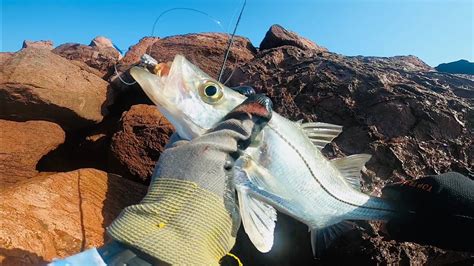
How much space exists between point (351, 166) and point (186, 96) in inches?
55.2

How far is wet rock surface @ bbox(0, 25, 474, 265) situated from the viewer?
3165 mm

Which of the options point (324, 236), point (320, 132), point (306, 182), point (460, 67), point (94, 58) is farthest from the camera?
point (94, 58)

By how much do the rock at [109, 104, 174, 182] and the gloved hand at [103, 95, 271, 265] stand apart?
2.26 meters

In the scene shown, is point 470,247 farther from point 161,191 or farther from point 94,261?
point 94,261

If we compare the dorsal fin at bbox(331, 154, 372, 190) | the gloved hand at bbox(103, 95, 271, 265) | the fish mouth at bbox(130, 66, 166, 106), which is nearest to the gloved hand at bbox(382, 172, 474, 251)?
the dorsal fin at bbox(331, 154, 372, 190)

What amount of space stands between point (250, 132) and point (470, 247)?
1730 millimetres

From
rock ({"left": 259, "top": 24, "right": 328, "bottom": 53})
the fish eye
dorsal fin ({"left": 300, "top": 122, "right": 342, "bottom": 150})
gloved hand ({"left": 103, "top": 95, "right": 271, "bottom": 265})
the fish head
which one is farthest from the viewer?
rock ({"left": 259, "top": 24, "right": 328, "bottom": 53})

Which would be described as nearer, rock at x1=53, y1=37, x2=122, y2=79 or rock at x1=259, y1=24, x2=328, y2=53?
rock at x1=259, y1=24, x2=328, y2=53

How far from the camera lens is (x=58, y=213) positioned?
308 centimetres

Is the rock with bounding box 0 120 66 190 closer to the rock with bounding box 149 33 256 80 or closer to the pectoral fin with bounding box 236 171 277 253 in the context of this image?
the rock with bounding box 149 33 256 80

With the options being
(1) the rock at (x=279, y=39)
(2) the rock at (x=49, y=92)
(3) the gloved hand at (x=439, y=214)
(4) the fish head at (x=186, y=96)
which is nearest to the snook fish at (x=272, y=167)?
(4) the fish head at (x=186, y=96)

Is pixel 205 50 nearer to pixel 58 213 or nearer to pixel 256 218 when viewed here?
pixel 58 213

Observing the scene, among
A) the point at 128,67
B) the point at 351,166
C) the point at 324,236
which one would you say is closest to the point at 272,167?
the point at 324,236

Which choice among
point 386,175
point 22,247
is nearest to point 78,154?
point 22,247
